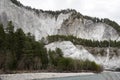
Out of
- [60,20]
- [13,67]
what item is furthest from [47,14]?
[13,67]

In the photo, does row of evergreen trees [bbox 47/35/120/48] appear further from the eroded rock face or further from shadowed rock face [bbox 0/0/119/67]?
shadowed rock face [bbox 0/0/119/67]

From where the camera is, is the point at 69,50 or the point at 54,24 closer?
the point at 69,50

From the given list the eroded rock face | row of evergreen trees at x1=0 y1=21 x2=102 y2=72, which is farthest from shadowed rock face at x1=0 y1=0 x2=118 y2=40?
row of evergreen trees at x1=0 y1=21 x2=102 y2=72

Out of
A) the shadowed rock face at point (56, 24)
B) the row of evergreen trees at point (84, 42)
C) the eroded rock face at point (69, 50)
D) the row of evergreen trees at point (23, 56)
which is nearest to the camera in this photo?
the row of evergreen trees at point (23, 56)

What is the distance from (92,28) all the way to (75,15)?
1137cm

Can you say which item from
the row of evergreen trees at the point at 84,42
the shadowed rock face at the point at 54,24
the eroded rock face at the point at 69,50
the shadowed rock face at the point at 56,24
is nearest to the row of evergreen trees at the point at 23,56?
the eroded rock face at the point at 69,50

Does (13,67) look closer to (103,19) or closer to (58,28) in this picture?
(58,28)

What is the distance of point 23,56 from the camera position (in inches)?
2518

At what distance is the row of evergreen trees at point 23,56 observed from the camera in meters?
58.0

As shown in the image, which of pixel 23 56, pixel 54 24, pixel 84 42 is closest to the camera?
pixel 23 56

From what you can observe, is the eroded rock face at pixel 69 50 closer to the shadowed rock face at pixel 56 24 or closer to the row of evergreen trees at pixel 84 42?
the shadowed rock face at pixel 56 24

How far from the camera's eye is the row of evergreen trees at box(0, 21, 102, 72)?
58.0 meters

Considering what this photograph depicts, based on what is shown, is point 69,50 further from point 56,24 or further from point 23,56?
point 23,56

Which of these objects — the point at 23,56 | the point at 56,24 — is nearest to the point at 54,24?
the point at 56,24
